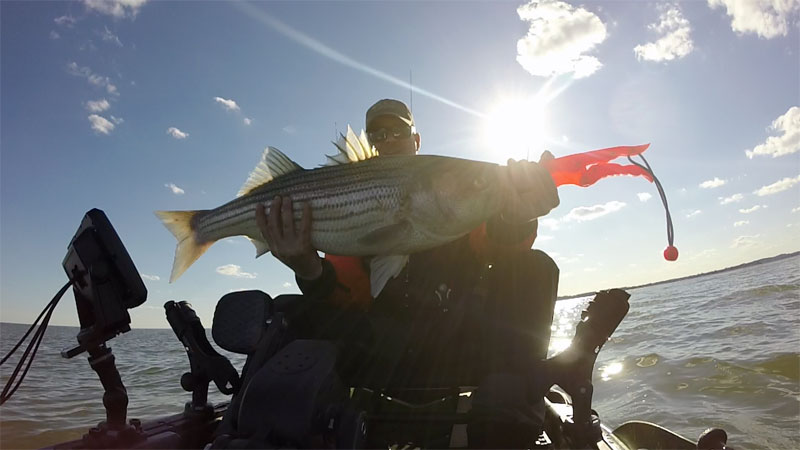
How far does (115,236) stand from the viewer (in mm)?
3900

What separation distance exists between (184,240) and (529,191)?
3.43m

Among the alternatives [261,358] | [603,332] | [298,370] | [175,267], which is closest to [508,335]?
[603,332]

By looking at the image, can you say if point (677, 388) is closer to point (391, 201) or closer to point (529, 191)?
point (529, 191)

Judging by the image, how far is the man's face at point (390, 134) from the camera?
5.45 m

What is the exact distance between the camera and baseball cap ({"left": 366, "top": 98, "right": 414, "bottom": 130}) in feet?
17.9

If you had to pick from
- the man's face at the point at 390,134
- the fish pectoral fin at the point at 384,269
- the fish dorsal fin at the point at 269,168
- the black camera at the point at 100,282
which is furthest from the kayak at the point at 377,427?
the man's face at the point at 390,134

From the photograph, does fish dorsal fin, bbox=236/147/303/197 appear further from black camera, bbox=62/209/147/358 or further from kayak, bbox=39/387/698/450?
kayak, bbox=39/387/698/450

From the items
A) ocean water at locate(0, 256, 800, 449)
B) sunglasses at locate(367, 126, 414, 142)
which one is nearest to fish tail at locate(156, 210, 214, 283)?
sunglasses at locate(367, 126, 414, 142)

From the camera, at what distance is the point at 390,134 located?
547cm

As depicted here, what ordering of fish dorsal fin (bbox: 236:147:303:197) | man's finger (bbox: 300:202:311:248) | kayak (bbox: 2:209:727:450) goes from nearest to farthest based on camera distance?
A: kayak (bbox: 2:209:727:450) → man's finger (bbox: 300:202:311:248) → fish dorsal fin (bbox: 236:147:303:197)

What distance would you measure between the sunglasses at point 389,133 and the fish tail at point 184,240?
2.29 metres

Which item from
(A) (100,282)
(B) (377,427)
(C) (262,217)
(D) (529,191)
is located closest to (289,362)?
(B) (377,427)

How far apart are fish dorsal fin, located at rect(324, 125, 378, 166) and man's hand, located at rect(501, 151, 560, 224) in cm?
146

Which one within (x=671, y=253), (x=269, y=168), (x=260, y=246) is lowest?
(x=671, y=253)
